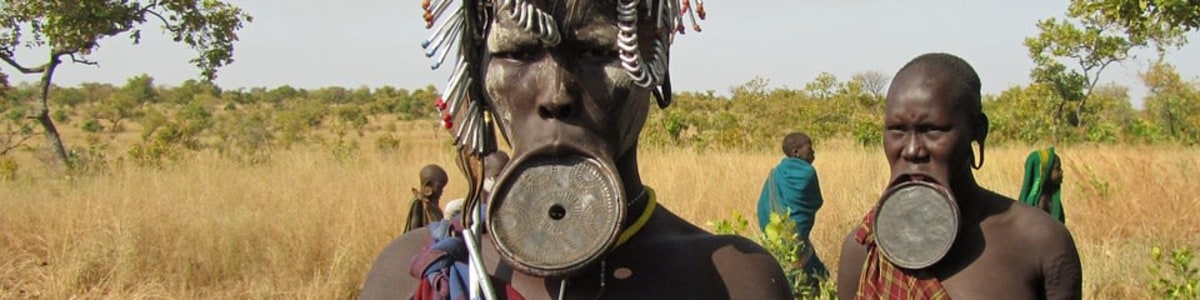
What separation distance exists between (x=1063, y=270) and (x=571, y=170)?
5.16ft

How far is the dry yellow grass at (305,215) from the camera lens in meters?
6.71

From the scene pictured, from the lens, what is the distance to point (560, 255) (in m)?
1.13

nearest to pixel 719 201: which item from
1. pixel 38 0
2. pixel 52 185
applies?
pixel 52 185

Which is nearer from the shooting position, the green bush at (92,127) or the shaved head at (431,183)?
the shaved head at (431,183)

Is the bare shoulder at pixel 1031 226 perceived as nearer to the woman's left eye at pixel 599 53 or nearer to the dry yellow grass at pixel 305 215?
the woman's left eye at pixel 599 53

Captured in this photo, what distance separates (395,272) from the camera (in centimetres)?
135

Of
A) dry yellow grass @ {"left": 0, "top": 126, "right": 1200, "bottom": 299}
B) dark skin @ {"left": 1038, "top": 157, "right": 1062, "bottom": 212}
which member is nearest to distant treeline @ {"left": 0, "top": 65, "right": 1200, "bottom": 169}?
dry yellow grass @ {"left": 0, "top": 126, "right": 1200, "bottom": 299}

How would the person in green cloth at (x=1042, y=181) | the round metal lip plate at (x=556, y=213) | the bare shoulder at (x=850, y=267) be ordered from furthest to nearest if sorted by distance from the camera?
the person in green cloth at (x=1042, y=181), the bare shoulder at (x=850, y=267), the round metal lip plate at (x=556, y=213)

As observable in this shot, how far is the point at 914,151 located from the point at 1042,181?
332 cm

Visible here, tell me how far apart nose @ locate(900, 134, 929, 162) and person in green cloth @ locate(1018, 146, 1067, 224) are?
2678mm

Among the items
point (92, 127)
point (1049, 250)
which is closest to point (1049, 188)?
point (1049, 250)

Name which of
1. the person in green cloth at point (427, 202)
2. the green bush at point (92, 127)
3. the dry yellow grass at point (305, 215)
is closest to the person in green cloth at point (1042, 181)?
the dry yellow grass at point (305, 215)

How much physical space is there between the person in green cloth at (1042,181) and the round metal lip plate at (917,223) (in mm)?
2698

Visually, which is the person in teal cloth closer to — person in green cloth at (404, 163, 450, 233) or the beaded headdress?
person in green cloth at (404, 163, 450, 233)
